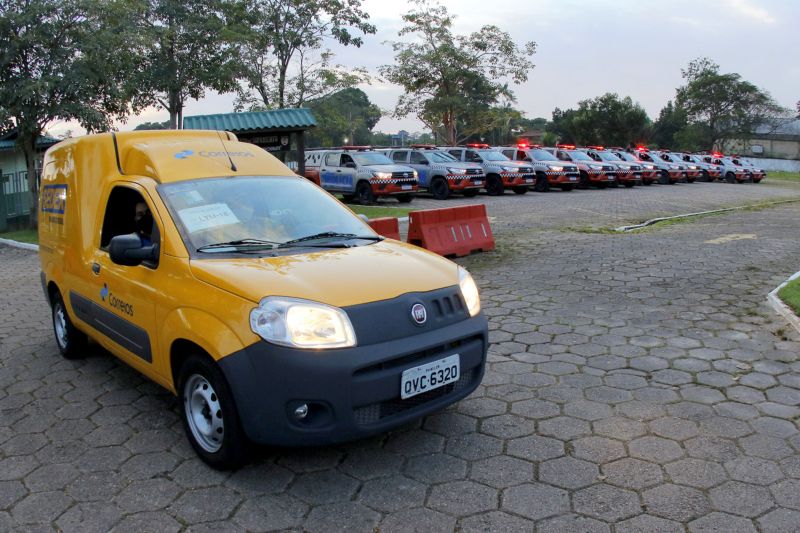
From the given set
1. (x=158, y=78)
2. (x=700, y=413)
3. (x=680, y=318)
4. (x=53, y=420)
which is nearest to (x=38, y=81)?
(x=158, y=78)

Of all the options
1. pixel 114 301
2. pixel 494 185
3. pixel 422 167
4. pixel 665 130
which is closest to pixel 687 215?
pixel 494 185

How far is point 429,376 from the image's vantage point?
3.36m

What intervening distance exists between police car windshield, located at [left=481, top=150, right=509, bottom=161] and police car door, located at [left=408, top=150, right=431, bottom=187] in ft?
7.60

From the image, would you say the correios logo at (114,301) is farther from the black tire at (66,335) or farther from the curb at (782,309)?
the curb at (782,309)

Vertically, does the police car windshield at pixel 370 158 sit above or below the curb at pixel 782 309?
above

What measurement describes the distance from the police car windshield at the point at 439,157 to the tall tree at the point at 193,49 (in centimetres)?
1025

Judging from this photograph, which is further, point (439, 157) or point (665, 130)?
point (665, 130)

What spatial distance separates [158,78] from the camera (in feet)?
89.7

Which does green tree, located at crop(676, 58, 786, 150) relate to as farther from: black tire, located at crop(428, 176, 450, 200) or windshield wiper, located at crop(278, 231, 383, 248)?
windshield wiper, located at crop(278, 231, 383, 248)

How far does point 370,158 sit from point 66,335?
51.9ft

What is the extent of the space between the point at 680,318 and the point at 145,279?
16.1 ft

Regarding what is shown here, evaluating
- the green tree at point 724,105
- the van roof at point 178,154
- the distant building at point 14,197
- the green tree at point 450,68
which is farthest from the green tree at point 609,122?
the van roof at point 178,154

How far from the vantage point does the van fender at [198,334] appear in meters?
3.15

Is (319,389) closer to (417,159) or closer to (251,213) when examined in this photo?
(251,213)
